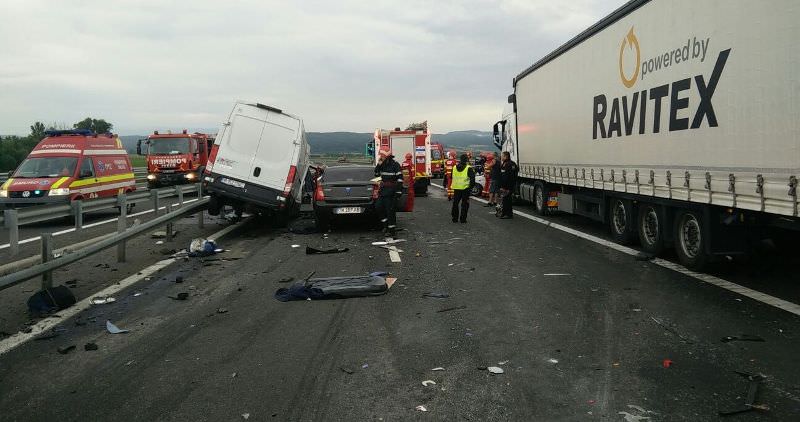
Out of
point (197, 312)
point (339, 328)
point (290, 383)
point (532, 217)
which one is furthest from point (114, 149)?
point (290, 383)

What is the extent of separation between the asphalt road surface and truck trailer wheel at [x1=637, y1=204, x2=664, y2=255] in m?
1.21

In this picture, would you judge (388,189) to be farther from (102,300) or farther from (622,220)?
(102,300)

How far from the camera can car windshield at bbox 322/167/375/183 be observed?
13.8 metres

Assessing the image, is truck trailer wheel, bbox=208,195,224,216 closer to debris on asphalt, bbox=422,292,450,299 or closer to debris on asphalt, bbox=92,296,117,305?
debris on asphalt, bbox=92,296,117,305

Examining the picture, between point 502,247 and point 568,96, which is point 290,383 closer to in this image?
point 502,247

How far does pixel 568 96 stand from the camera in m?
13.0

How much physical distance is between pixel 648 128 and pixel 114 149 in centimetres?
1505

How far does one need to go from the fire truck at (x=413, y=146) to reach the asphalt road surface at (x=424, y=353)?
18.7 meters

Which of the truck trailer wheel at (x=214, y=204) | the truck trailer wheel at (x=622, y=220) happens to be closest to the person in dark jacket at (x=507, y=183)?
the truck trailer wheel at (x=622, y=220)

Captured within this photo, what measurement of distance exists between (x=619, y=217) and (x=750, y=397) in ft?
24.9

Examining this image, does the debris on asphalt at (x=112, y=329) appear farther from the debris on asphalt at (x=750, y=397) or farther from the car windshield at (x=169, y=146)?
the car windshield at (x=169, y=146)

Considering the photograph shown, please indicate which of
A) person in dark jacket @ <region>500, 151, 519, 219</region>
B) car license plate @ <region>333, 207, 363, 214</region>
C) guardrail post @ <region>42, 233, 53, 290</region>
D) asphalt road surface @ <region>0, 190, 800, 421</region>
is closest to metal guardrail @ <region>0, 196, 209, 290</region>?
guardrail post @ <region>42, 233, 53, 290</region>

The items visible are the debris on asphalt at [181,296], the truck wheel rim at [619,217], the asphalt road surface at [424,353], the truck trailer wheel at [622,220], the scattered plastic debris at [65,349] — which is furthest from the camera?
the truck wheel rim at [619,217]

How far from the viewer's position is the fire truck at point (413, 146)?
2700 cm
